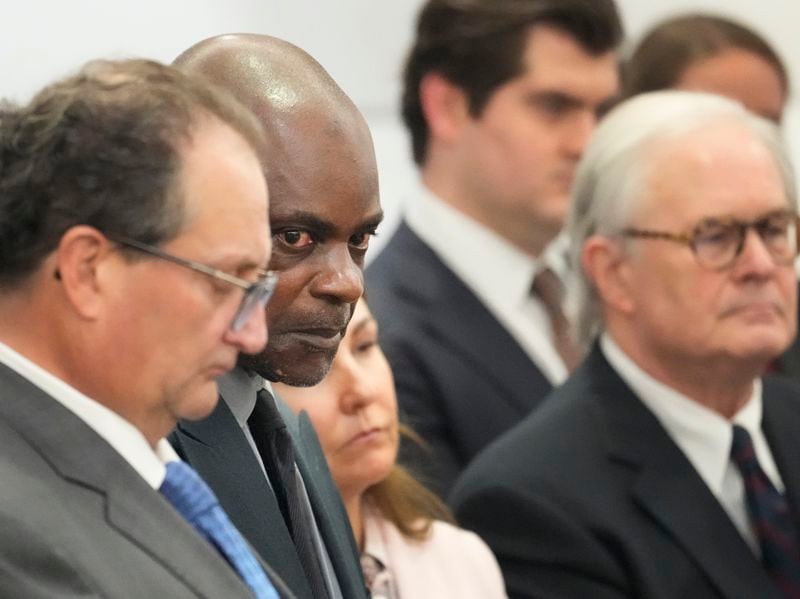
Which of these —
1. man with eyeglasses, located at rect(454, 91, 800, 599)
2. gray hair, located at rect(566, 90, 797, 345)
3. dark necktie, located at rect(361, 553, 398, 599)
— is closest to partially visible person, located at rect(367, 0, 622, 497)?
gray hair, located at rect(566, 90, 797, 345)

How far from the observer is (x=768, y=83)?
391 centimetres

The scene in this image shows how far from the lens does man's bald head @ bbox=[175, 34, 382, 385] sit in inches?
63.3

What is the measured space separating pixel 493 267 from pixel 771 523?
981 mm

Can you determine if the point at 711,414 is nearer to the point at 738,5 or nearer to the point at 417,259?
the point at 417,259

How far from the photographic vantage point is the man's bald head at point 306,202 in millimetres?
1607

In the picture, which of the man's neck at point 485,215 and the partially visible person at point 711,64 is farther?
the partially visible person at point 711,64

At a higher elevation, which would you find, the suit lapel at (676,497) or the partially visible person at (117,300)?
the partially visible person at (117,300)

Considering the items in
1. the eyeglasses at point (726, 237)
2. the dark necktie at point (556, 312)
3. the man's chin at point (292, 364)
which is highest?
the man's chin at point (292, 364)

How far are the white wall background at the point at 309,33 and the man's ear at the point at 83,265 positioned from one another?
1.63 meters

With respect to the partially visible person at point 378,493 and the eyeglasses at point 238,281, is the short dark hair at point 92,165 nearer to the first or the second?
the eyeglasses at point 238,281

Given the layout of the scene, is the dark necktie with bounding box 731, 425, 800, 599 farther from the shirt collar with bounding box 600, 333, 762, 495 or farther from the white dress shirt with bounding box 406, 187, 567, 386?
the white dress shirt with bounding box 406, 187, 567, 386

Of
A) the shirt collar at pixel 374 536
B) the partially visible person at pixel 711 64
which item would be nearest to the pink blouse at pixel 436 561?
the shirt collar at pixel 374 536

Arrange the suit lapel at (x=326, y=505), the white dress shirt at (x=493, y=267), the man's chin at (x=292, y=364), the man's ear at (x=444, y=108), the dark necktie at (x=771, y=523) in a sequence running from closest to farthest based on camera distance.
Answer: the man's chin at (x=292, y=364), the suit lapel at (x=326, y=505), the dark necktie at (x=771, y=523), the white dress shirt at (x=493, y=267), the man's ear at (x=444, y=108)

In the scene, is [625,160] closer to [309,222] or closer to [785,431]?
[785,431]
